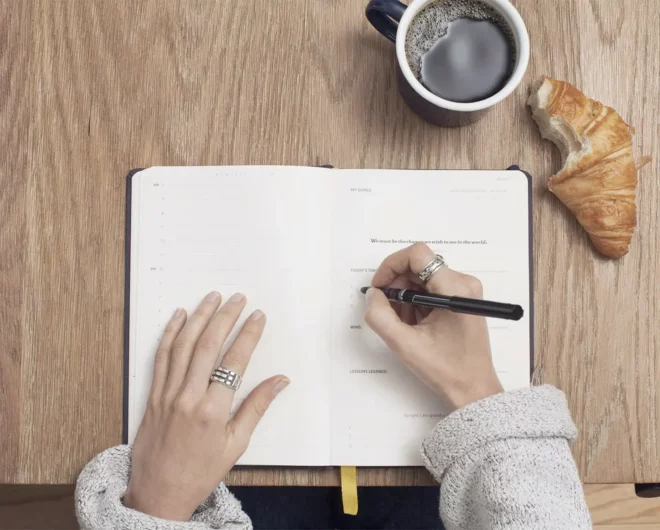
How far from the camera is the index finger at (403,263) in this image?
0.56 meters

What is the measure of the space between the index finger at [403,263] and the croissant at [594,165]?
17 centimetres

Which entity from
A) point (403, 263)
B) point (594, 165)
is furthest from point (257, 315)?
point (594, 165)

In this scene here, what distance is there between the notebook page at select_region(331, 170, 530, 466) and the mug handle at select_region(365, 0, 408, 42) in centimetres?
15

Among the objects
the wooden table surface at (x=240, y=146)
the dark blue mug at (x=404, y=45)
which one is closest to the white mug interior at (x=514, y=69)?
the dark blue mug at (x=404, y=45)

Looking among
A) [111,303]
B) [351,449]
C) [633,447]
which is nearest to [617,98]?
[633,447]

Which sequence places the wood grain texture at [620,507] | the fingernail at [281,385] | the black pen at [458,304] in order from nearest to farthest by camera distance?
the black pen at [458,304]
the fingernail at [281,385]
the wood grain texture at [620,507]

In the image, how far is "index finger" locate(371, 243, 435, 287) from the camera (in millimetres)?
557

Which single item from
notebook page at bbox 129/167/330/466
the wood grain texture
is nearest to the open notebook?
notebook page at bbox 129/167/330/466

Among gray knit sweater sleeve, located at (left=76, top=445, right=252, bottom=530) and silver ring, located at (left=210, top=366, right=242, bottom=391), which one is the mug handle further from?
gray knit sweater sleeve, located at (left=76, top=445, right=252, bottom=530)

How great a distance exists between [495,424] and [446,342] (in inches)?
3.7

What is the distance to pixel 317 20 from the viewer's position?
2.05 ft

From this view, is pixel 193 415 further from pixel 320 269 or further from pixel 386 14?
pixel 386 14

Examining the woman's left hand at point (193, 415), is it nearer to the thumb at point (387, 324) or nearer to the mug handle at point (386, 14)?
the thumb at point (387, 324)

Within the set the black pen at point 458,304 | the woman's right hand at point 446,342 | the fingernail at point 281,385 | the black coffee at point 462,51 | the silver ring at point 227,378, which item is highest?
the black coffee at point 462,51
